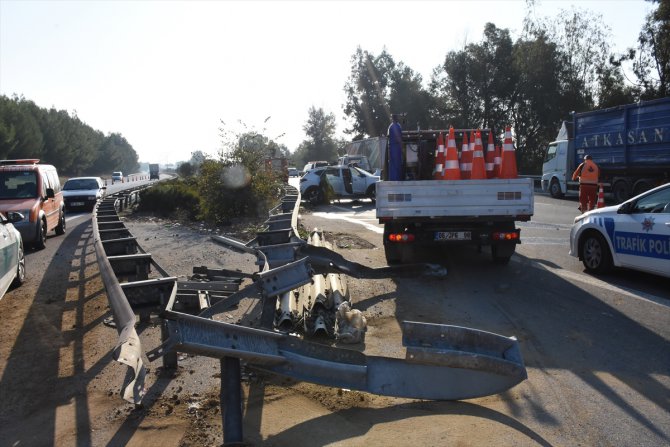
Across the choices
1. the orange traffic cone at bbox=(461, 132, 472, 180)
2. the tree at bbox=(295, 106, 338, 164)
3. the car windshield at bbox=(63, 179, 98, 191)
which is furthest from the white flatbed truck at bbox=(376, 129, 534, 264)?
the tree at bbox=(295, 106, 338, 164)

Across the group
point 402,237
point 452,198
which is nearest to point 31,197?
point 402,237

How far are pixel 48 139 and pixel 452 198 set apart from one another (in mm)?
87362

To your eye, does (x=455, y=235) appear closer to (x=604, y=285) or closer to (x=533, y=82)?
Result: (x=604, y=285)

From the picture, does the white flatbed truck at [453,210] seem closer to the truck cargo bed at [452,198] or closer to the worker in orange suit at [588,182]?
the truck cargo bed at [452,198]

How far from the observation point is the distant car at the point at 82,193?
81.8 ft

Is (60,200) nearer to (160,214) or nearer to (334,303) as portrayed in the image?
(160,214)

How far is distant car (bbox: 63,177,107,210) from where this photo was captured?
81.8 ft

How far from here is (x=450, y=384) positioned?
4.31m

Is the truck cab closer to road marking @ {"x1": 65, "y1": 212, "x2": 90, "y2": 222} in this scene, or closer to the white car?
the white car

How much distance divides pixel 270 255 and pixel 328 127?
90.6 metres

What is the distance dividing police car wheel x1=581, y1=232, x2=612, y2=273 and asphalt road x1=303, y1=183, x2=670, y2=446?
0.17 metres

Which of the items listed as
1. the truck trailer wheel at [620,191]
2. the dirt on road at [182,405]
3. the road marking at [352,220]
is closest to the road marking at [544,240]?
the road marking at [352,220]

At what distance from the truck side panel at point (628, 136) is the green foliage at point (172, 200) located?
15660mm

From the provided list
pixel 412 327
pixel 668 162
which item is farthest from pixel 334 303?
pixel 668 162
